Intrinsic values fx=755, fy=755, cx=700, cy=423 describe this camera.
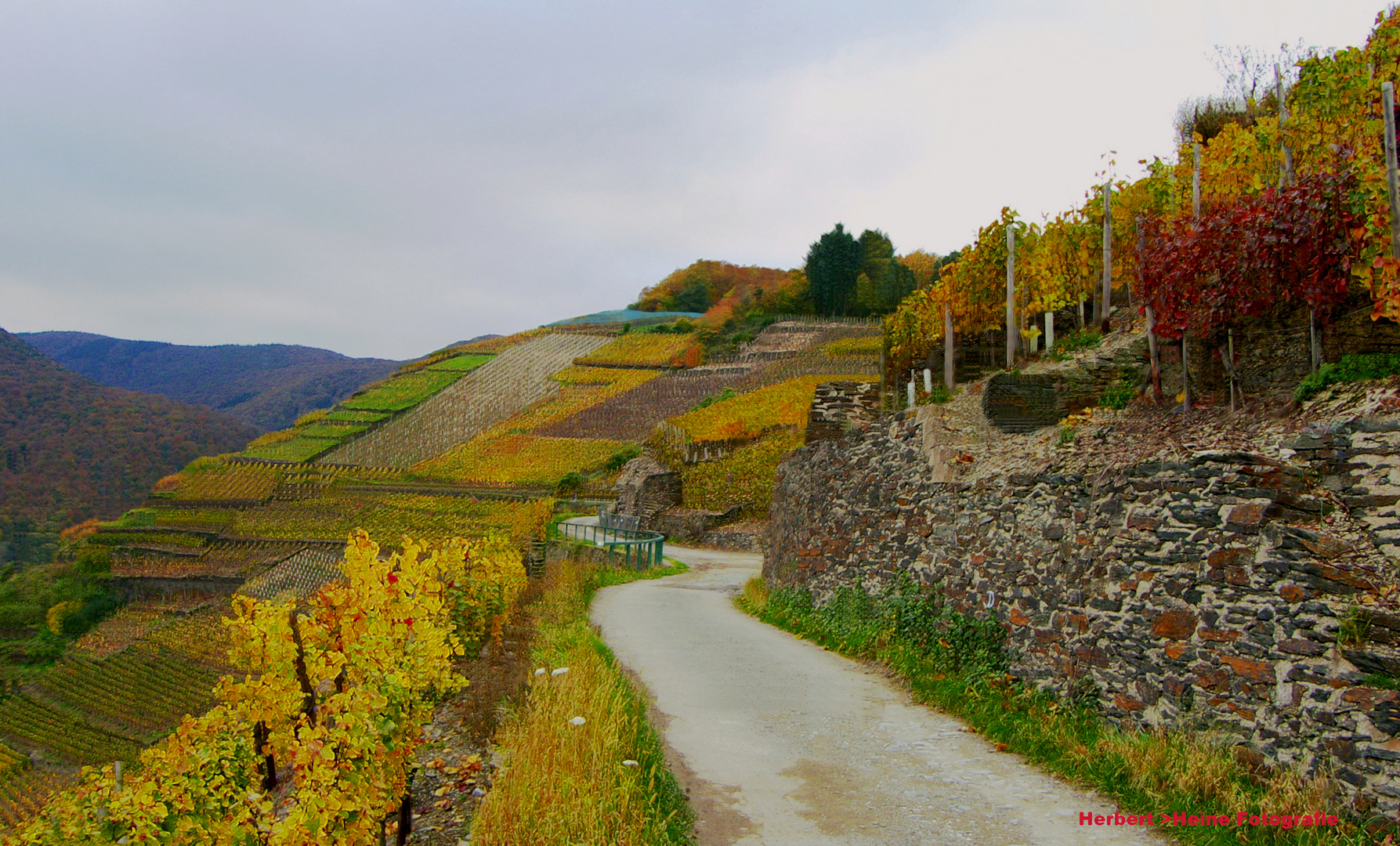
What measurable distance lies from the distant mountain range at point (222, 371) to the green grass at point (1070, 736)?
160 m

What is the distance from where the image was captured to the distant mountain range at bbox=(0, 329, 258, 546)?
7362 cm

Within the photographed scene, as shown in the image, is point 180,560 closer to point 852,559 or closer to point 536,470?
point 536,470

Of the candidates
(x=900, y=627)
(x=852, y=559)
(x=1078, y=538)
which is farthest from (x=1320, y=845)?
(x=852, y=559)

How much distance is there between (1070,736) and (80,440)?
11017 cm

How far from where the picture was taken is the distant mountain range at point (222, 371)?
158m

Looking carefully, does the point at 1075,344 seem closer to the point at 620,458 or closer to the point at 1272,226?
the point at 1272,226

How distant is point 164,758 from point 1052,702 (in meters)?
6.95

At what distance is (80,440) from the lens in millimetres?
86938

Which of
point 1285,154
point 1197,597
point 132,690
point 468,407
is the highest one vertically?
point 1285,154

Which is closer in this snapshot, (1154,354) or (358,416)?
(1154,354)

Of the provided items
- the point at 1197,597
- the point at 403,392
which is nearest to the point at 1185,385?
the point at 1197,597

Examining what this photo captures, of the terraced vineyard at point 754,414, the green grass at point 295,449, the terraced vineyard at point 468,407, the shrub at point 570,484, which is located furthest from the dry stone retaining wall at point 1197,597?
the green grass at point 295,449

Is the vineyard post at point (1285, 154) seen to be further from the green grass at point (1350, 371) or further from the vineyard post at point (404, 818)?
the vineyard post at point (404, 818)

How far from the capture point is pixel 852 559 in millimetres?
10047
